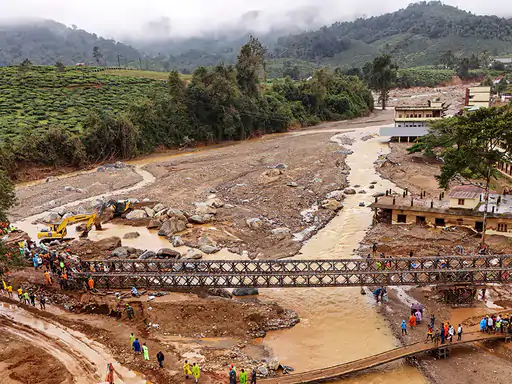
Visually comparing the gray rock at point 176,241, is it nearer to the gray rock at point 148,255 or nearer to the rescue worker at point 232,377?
the gray rock at point 148,255

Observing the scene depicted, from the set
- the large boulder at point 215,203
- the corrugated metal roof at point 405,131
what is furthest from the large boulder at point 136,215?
the corrugated metal roof at point 405,131

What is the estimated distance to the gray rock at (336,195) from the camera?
40688 mm

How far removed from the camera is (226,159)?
196 ft

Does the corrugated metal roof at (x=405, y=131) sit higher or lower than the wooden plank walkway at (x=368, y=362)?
higher

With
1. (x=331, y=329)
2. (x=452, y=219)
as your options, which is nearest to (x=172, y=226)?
(x=331, y=329)

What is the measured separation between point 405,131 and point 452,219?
37.3m

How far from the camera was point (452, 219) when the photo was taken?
31156mm

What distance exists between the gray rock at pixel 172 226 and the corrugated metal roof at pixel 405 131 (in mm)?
44399

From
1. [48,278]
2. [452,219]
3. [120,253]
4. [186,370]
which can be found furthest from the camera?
[452,219]

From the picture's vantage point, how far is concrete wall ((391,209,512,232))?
28.9m

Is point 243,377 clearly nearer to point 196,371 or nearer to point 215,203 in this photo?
point 196,371

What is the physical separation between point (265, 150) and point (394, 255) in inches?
1609

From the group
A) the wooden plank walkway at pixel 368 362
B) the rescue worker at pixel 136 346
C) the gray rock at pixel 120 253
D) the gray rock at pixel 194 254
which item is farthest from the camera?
the gray rock at pixel 120 253

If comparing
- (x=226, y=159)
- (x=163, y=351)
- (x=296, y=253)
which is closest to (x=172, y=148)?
(x=226, y=159)
